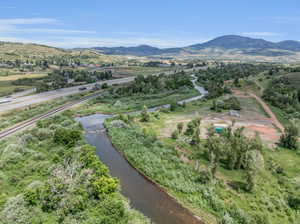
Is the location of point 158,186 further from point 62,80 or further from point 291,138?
point 62,80

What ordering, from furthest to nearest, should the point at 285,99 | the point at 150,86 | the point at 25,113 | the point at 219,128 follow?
the point at 150,86 < the point at 285,99 < the point at 25,113 < the point at 219,128

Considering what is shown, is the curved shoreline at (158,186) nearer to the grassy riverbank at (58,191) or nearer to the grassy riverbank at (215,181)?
the grassy riverbank at (215,181)

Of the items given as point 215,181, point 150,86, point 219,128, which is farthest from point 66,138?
point 150,86

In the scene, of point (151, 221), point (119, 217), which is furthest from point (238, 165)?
point (119, 217)

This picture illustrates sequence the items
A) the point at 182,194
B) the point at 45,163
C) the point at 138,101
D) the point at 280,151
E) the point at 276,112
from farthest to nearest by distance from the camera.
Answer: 1. the point at 138,101
2. the point at 276,112
3. the point at 280,151
4. the point at 45,163
5. the point at 182,194

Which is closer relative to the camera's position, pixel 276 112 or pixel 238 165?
pixel 238 165

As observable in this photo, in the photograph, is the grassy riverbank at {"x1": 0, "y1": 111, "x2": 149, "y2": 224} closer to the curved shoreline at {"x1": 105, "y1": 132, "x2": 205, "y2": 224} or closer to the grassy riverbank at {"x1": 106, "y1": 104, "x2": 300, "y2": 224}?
the curved shoreline at {"x1": 105, "y1": 132, "x2": 205, "y2": 224}

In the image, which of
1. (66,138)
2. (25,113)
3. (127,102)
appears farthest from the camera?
(127,102)

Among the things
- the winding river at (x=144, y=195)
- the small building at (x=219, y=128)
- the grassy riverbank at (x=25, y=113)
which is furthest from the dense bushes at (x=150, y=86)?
the winding river at (x=144, y=195)

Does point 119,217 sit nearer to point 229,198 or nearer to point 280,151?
point 229,198
